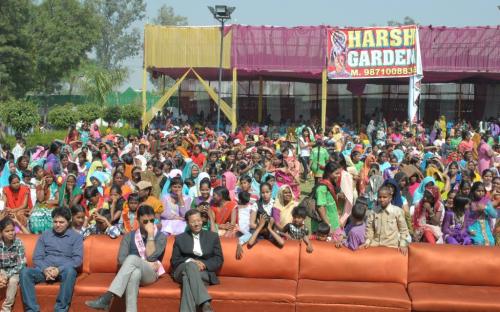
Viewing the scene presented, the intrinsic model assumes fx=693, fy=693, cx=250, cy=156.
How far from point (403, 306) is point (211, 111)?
23.7 meters

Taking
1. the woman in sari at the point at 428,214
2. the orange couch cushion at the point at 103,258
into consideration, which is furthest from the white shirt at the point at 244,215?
the woman in sari at the point at 428,214

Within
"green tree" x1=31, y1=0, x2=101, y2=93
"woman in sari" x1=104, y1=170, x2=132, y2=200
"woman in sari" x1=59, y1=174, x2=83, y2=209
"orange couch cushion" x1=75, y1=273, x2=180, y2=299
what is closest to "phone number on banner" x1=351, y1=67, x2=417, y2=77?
"woman in sari" x1=104, y1=170, x2=132, y2=200

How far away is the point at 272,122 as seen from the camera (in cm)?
2855

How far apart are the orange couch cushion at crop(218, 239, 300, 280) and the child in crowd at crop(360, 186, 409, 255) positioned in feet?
2.63

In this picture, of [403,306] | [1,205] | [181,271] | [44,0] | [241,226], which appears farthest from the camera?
[44,0]

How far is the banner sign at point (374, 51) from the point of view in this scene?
24.8 meters

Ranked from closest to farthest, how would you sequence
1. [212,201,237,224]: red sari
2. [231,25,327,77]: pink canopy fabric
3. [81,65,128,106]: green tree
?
[212,201,237,224]: red sari
[231,25,327,77]: pink canopy fabric
[81,65,128,106]: green tree

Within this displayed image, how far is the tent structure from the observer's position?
25.1 meters

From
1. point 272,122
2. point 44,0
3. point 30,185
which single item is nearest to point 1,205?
point 30,185

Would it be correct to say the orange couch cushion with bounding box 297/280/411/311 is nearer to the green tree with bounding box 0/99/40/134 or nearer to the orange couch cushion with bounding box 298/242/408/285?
the orange couch cushion with bounding box 298/242/408/285

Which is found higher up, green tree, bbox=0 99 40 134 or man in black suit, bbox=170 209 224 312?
green tree, bbox=0 99 40 134

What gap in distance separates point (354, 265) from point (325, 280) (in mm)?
347

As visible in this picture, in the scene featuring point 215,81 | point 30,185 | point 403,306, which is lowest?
point 403,306

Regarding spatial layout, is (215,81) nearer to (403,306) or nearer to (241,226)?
(241,226)
